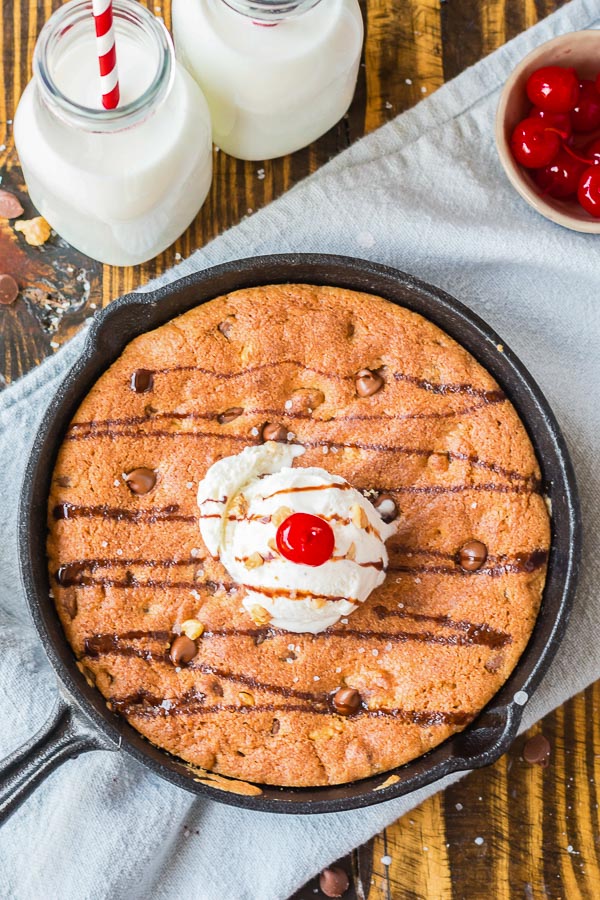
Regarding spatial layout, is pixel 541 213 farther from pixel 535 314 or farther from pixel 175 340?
pixel 175 340

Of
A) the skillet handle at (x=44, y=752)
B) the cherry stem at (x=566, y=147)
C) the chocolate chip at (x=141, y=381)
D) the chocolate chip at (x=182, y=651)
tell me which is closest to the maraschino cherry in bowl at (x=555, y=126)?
the cherry stem at (x=566, y=147)

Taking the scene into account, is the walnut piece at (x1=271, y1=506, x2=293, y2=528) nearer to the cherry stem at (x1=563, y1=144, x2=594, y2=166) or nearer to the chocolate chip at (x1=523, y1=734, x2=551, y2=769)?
the chocolate chip at (x1=523, y1=734, x2=551, y2=769)

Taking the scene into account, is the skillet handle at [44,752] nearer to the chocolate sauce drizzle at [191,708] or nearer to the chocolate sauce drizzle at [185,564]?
the chocolate sauce drizzle at [191,708]

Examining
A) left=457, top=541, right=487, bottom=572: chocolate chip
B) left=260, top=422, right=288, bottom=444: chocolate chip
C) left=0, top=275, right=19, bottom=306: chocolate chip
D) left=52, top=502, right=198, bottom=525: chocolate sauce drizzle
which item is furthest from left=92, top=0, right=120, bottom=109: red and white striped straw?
left=457, top=541, right=487, bottom=572: chocolate chip

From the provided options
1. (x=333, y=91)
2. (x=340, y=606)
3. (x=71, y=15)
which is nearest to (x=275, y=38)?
(x=333, y=91)

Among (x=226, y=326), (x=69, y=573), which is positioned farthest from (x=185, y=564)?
(x=226, y=326)

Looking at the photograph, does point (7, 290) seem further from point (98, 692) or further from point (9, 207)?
point (98, 692)
